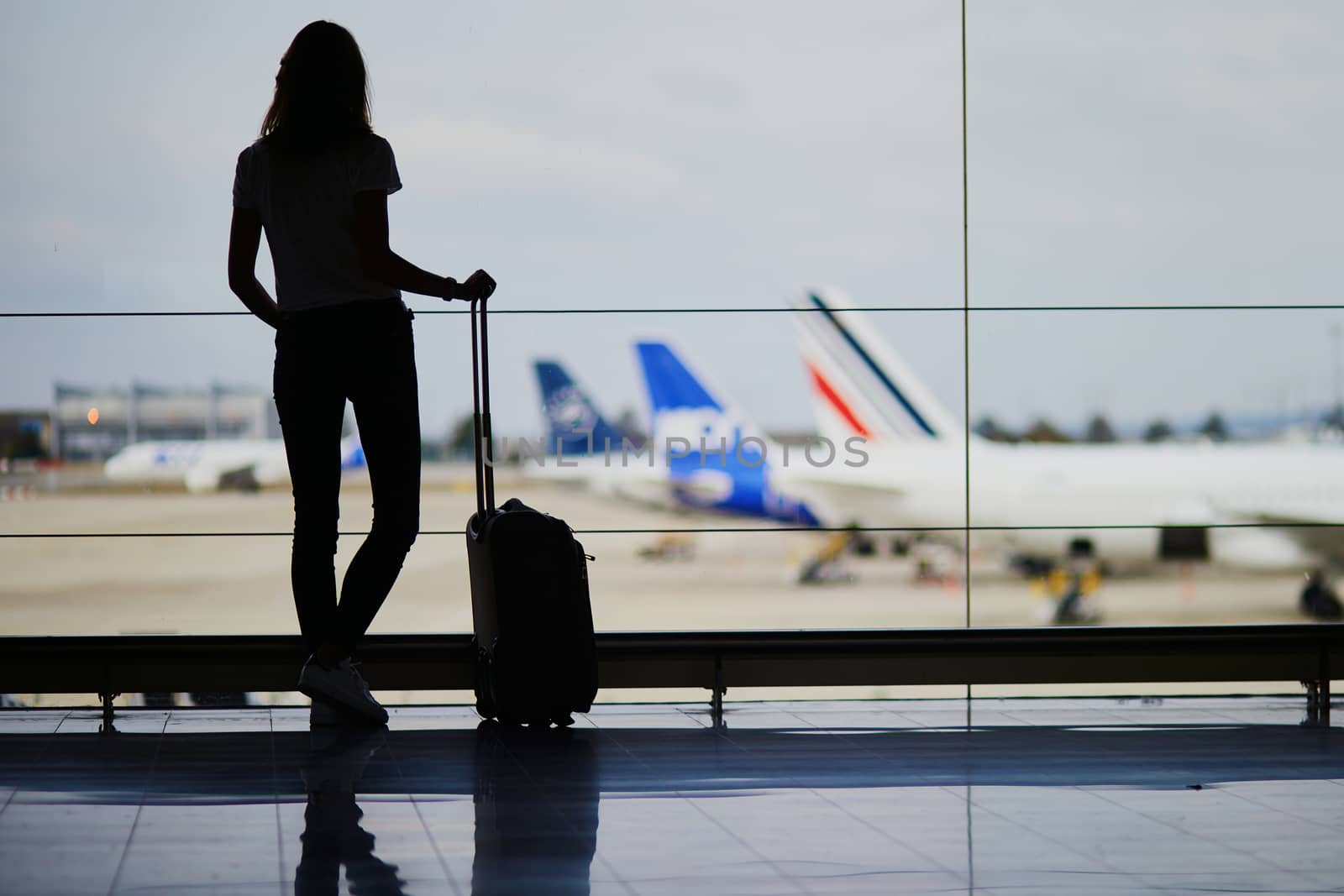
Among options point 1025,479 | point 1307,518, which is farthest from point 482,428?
point 1307,518

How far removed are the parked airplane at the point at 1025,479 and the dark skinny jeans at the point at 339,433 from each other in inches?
798

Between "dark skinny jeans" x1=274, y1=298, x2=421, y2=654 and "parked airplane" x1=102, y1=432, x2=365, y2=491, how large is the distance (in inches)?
1507

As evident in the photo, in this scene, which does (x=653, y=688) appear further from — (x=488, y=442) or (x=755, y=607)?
(x=755, y=607)

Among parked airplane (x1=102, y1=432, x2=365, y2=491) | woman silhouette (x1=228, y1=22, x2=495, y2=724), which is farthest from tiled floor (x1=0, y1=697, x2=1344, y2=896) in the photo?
parked airplane (x1=102, y1=432, x2=365, y2=491)

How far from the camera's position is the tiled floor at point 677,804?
128 centimetres

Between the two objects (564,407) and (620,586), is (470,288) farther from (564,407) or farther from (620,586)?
(620,586)

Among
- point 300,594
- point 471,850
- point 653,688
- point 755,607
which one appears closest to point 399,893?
point 471,850

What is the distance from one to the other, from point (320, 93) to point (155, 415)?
4226cm

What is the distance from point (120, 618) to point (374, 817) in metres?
45.2

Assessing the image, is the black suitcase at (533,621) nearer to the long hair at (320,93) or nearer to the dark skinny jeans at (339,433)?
the dark skinny jeans at (339,433)

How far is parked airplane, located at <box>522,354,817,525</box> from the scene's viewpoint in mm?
29734

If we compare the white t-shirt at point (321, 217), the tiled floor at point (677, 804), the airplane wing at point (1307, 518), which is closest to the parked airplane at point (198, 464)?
the airplane wing at point (1307, 518)

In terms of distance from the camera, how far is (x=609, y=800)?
1.63 meters

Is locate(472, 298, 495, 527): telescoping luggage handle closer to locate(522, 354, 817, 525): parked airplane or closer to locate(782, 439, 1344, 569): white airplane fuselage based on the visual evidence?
locate(522, 354, 817, 525): parked airplane
